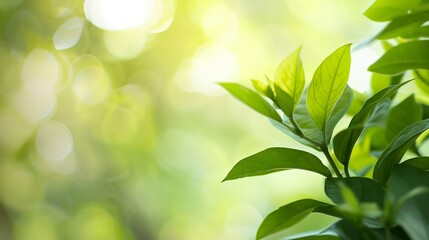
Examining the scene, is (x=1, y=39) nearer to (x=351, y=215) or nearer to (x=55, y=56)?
(x=55, y=56)

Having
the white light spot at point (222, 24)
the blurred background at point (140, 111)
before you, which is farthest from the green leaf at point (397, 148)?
the white light spot at point (222, 24)

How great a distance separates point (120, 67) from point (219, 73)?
1.74 ft

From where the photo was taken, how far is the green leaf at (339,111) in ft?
1.13

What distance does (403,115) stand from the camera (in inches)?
16.3

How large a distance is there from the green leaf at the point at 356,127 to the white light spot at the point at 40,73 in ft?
8.66

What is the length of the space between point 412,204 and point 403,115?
6.1 inches

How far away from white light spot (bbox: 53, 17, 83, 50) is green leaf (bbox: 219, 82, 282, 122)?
2.57 meters

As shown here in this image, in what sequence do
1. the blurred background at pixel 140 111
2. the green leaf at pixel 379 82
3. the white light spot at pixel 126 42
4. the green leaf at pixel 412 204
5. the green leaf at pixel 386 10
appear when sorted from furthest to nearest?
the white light spot at pixel 126 42 < the blurred background at pixel 140 111 < the green leaf at pixel 379 82 < the green leaf at pixel 386 10 < the green leaf at pixel 412 204

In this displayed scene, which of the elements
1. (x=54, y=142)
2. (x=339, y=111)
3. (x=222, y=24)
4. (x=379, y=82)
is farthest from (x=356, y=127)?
(x=222, y=24)

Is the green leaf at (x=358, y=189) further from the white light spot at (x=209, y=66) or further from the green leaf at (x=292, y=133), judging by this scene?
the white light spot at (x=209, y=66)

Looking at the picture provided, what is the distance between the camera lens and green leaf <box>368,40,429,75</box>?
0.39 m

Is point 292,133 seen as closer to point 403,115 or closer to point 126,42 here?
point 403,115

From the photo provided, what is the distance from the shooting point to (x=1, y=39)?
275 centimetres

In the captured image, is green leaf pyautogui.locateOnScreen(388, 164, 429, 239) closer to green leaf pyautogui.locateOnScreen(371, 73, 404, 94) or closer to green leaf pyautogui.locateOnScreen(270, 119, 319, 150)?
green leaf pyautogui.locateOnScreen(270, 119, 319, 150)
